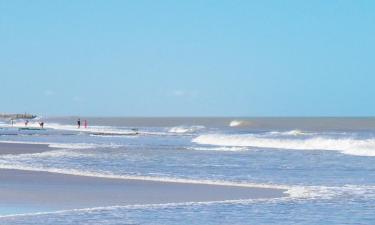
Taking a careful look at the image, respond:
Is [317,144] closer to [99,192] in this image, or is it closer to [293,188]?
[293,188]

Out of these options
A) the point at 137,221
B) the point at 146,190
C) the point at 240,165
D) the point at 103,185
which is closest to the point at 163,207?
the point at 137,221

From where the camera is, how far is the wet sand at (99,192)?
14.8m

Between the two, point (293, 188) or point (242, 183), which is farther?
point (242, 183)

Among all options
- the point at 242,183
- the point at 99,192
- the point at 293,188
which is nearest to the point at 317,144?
the point at 242,183

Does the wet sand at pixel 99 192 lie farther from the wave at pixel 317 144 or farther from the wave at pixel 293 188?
the wave at pixel 317 144

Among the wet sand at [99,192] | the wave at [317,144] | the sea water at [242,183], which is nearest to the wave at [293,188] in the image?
the sea water at [242,183]

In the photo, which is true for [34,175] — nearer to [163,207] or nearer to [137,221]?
[163,207]

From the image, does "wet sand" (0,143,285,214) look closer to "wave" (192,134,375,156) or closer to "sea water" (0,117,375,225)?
"sea water" (0,117,375,225)

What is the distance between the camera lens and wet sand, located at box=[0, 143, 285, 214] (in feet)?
48.6

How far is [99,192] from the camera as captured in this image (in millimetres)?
16797

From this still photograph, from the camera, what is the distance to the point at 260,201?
1510cm

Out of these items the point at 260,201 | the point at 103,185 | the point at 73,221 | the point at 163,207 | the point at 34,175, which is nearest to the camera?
the point at 73,221

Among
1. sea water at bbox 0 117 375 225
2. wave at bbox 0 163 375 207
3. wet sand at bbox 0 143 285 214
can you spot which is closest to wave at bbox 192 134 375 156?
sea water at bbox 0 117 375 225

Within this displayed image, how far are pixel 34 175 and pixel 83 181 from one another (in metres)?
2.40
